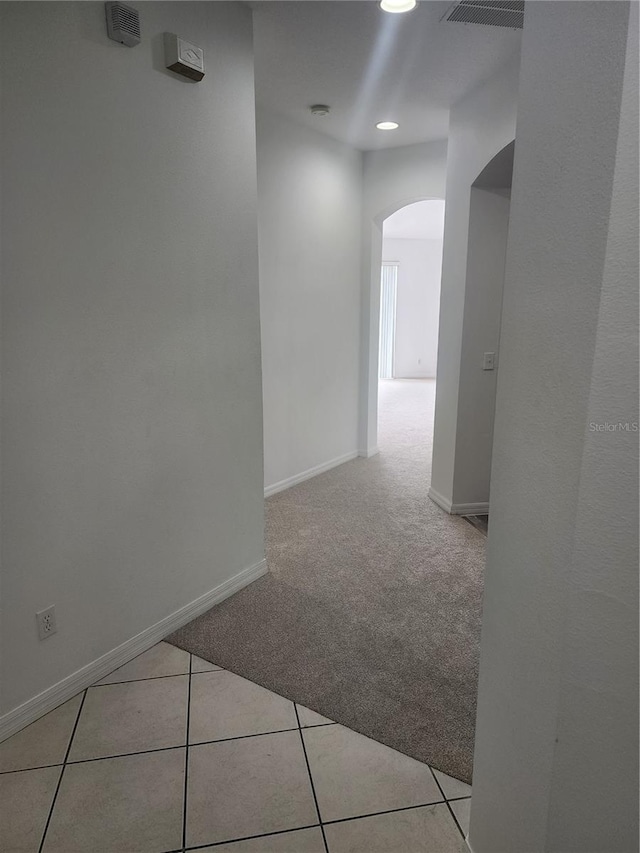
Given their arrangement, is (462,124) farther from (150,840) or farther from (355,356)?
(150,840)

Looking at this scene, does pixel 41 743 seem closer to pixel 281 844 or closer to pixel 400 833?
pixel 281 844

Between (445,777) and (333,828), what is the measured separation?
39 centimetres

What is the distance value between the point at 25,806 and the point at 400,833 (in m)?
1.07

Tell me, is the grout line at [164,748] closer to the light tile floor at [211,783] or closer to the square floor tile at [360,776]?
the light tile floor at [211,783]

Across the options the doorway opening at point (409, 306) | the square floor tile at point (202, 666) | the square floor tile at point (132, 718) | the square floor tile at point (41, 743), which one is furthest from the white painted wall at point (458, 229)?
the doorway opening at point (409, 306)

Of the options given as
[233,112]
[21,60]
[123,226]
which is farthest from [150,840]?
[233,112]

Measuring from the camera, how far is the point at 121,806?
1604 millimetres

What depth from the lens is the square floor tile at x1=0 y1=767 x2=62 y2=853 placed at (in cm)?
150

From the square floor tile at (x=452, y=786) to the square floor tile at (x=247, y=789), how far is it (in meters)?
0.40

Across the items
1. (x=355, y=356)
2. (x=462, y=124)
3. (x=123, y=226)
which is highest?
(x=462, y=124)

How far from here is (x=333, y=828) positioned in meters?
1.54

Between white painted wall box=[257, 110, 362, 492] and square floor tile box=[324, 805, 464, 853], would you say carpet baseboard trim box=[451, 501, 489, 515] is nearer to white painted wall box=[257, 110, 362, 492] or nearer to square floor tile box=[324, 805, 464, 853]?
white painted wall box=[257, 110, 362, 492]

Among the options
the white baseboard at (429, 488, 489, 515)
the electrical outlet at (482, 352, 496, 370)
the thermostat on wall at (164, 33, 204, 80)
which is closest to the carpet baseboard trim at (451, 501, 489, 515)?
the white baseboard at (429, 488, 489, 515)

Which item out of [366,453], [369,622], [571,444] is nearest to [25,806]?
[369,622]
